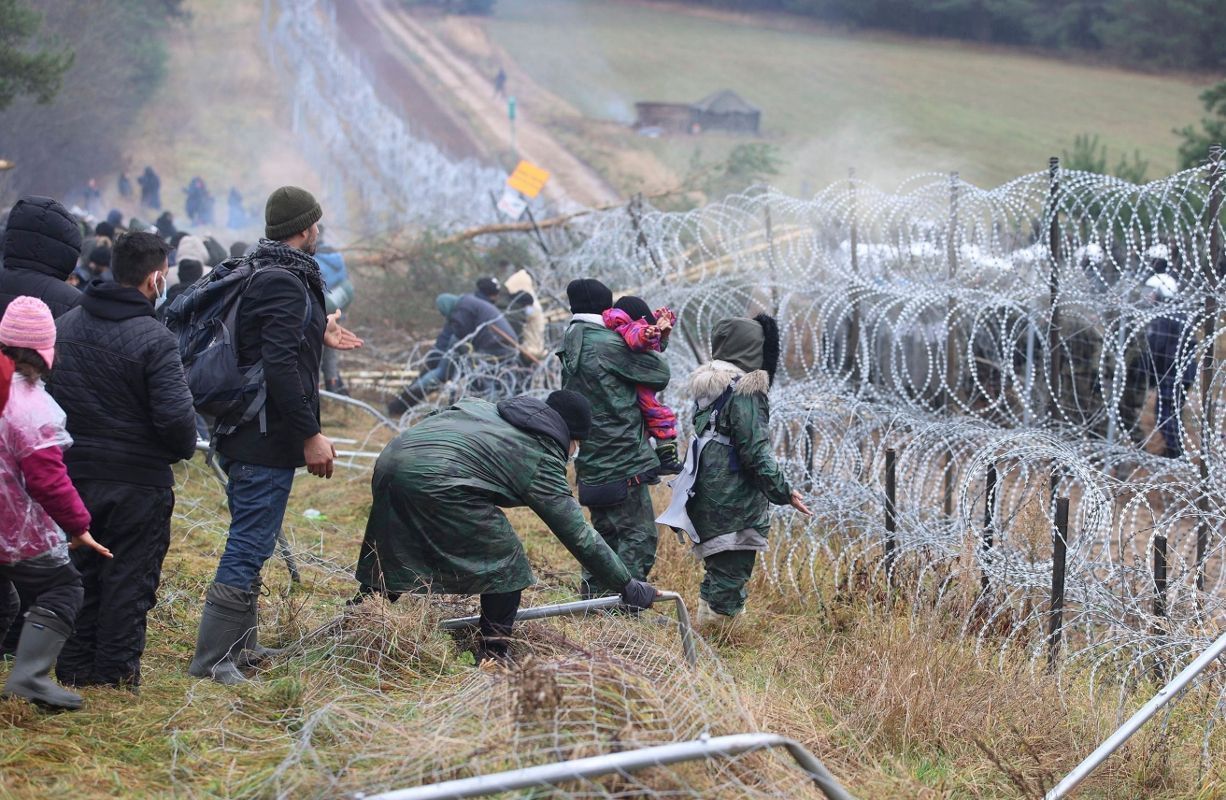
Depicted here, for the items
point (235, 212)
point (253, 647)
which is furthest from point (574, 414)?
point (235, 212)

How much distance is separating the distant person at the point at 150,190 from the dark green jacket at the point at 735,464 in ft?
95.8

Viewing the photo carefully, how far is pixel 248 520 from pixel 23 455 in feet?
2.78

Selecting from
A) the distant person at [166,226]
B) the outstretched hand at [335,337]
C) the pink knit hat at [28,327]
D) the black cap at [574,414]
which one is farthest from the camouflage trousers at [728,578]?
the distant person at [166,226]

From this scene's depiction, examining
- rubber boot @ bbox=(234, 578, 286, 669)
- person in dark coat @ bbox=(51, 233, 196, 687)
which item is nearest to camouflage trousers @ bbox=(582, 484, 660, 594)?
rubber boot @ bbox=(234, 578, 286, 669)

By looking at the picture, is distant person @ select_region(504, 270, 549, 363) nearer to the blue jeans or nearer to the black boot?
the black boot

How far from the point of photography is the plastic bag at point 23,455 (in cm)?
343

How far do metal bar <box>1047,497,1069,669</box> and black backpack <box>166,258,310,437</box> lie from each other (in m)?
3.21

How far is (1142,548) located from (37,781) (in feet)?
24.6

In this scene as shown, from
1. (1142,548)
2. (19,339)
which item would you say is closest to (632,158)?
(1142,548)

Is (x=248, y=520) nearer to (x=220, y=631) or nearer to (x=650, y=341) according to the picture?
(x=220, y=631)

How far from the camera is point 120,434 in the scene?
3836 millimetres

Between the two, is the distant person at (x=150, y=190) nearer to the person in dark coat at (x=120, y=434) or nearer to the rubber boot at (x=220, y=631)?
the person in dark coat at (x=120, y=434)

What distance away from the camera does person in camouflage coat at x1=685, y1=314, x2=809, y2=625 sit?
5.12 meters

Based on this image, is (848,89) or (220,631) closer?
(220,631)
